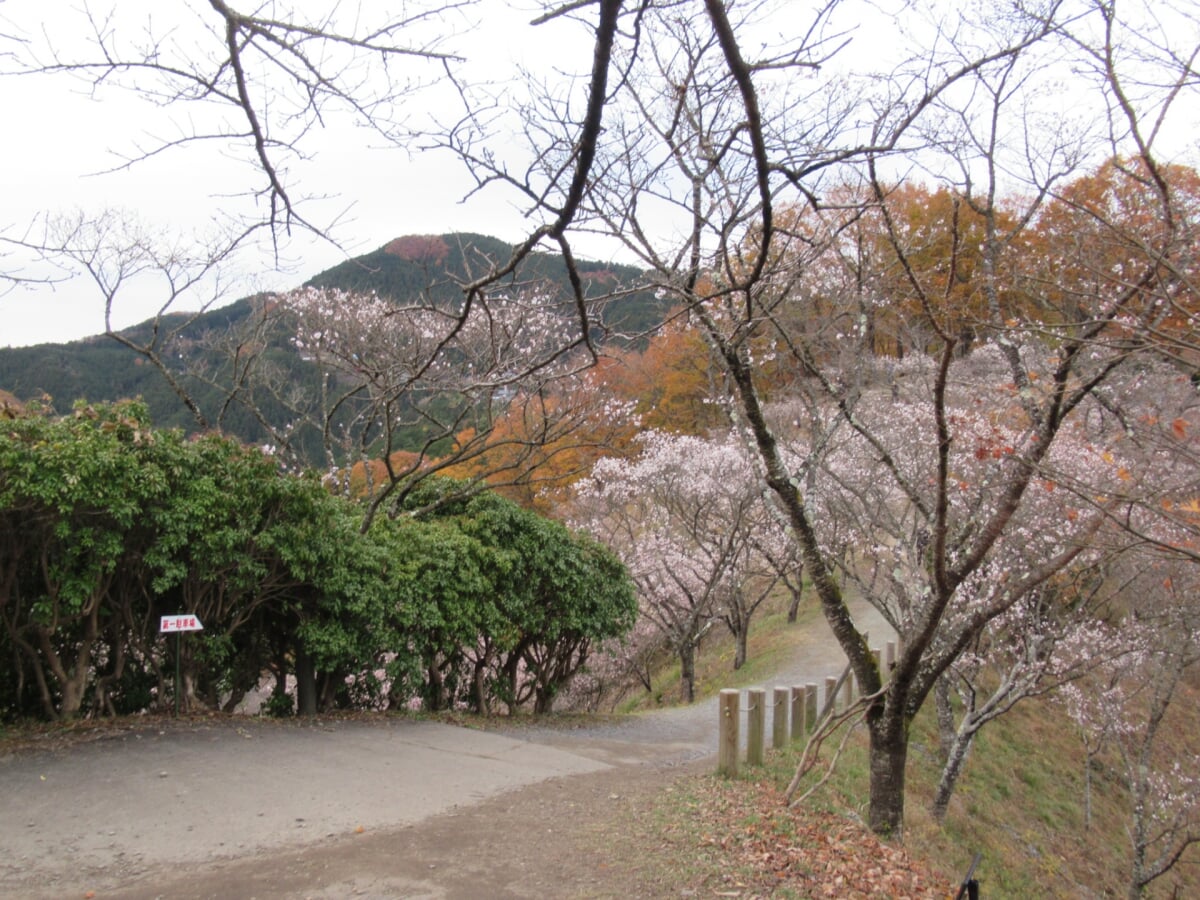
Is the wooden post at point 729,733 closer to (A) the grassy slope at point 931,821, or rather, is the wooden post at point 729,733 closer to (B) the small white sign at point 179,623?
(A) the grassy slope at point 931,821

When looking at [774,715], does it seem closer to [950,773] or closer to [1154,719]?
[950,773]

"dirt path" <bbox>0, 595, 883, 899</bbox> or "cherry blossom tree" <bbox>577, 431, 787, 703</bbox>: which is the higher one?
"cherry blossom tree" <bbox>577, 431, 787, 703</bbox>

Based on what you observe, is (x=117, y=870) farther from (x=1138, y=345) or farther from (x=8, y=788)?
(x=1138, y=345)

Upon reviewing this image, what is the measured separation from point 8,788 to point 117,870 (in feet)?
6.19

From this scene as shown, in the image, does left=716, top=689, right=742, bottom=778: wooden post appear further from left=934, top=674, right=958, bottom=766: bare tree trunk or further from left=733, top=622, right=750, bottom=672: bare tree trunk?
left=733, top=622, right=750, bottom=672: bare tree trunk

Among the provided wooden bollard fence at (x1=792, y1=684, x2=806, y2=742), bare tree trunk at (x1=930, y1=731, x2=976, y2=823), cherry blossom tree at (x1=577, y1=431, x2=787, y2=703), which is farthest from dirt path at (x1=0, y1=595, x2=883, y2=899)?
cherry blossom tree at (x1=577, y1=431, x2=787, y2=703)

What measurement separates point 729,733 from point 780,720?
2695 millimetres

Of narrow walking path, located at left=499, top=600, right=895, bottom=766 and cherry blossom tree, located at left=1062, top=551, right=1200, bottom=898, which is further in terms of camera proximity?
cherry blossom tree, located at left=1062, top=551, right=1200, bottom=898

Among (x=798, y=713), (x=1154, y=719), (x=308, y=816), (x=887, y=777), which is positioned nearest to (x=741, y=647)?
(x=798, y=713)

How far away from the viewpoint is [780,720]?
10.3m

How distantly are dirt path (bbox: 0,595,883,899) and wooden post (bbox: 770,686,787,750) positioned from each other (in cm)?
159

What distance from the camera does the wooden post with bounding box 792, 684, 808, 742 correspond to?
35.3 ft

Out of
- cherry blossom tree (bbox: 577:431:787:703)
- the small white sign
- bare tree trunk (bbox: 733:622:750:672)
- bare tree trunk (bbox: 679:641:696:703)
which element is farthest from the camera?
bare tree trunk (bbox: 733:622:750:672)

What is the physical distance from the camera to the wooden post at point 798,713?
1077 centimetres
